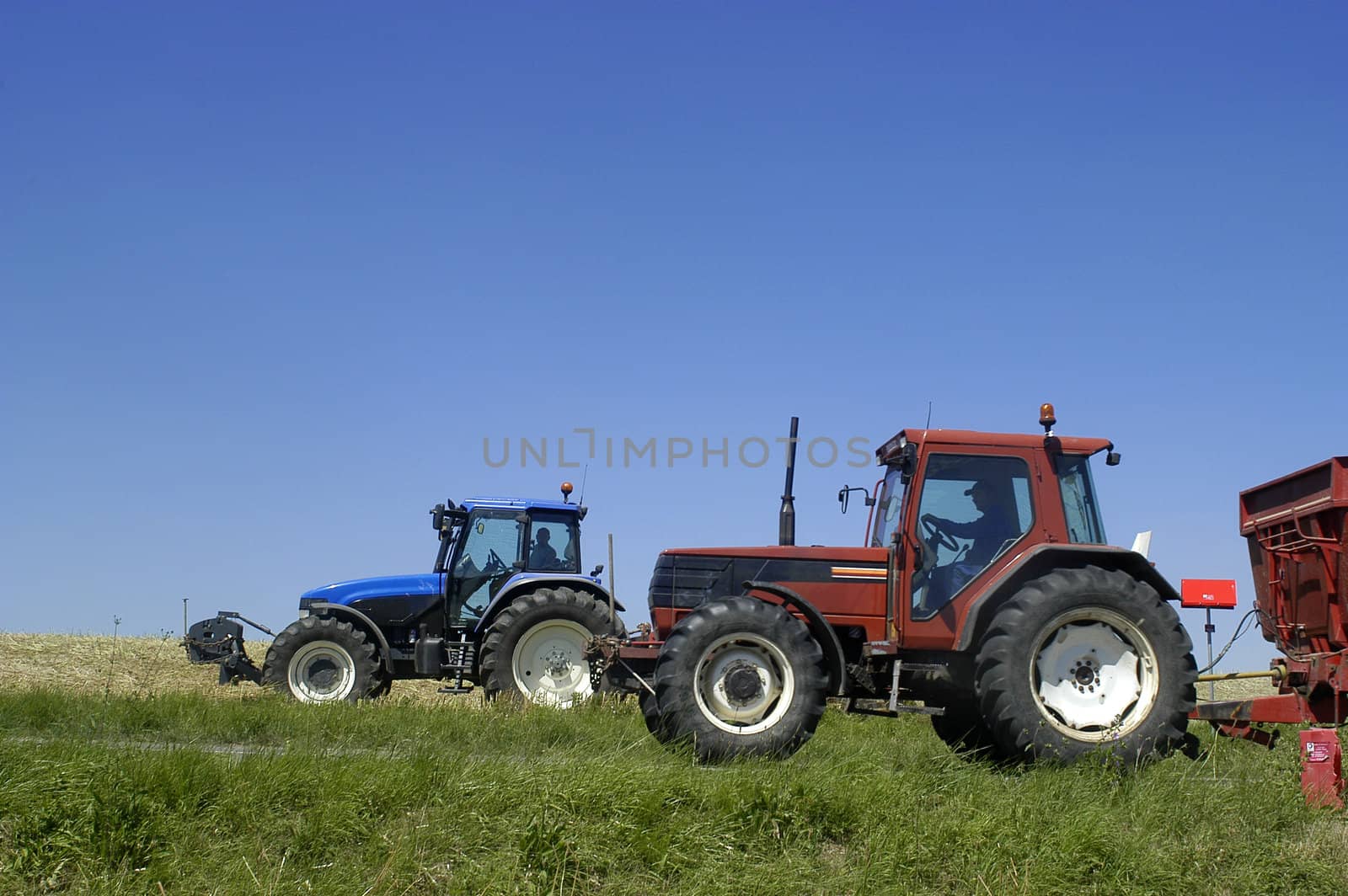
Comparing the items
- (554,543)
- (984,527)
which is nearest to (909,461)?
(984,527)

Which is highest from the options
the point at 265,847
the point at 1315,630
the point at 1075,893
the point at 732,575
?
the point at 732,575

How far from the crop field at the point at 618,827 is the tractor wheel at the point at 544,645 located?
5.34 m

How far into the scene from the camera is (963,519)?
768 centimetres

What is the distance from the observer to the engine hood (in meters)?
13.1

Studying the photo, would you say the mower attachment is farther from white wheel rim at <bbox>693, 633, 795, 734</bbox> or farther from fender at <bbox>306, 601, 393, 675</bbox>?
white wheel rim at <bbox>693, 633, 795, 734</bbox>

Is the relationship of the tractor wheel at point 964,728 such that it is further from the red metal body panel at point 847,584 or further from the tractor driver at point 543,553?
the tractor driver at point 543,553

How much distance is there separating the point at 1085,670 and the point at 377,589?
8.51m

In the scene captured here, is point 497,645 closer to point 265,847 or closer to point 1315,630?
point 265,847

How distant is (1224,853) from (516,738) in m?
4.62

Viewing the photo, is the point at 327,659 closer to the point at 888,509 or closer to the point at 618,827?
the point at 888,509

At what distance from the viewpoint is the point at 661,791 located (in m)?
5.63

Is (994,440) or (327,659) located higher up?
(994,440)

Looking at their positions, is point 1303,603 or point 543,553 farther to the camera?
point 543,553

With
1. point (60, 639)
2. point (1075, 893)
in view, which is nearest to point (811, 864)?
point (1075, 893)
